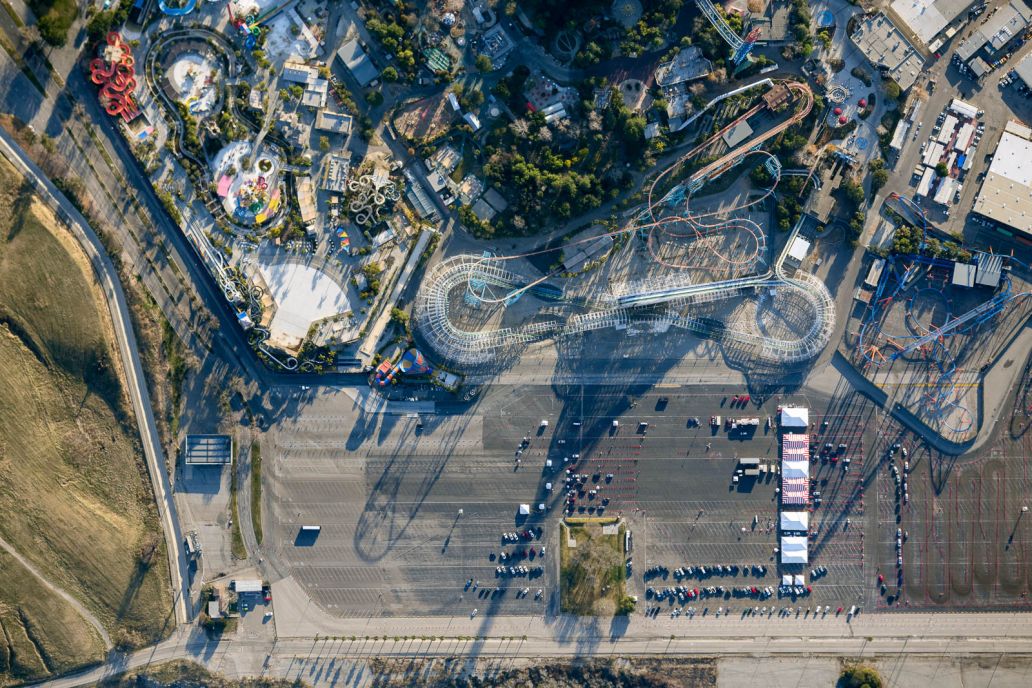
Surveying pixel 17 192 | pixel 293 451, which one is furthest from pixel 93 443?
pixel 17 192

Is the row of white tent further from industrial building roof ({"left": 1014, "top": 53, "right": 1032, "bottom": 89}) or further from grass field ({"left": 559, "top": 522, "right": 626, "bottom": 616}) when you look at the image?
industrial building roof ({"left": 1014, "top": 53, "right": 1032, "bottom": 89})

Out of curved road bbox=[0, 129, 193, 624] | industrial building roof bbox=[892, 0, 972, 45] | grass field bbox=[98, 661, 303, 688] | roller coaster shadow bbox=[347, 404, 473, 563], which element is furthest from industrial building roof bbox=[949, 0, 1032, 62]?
grass field bbox=[98, 661, 303, 688]

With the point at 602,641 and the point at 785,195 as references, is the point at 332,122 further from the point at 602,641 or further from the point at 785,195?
the point at 602,641

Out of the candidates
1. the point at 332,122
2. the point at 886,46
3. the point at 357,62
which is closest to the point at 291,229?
the point at 332,122

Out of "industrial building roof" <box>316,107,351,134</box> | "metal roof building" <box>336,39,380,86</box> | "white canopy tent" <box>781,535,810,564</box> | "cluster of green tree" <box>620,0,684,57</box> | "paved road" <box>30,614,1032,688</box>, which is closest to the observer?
"cluster of green tree" <box>620,0,684,57</box>

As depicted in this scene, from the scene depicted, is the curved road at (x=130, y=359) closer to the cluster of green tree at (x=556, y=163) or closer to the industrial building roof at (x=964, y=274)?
the cluster of green tree at (x=556, y=163)

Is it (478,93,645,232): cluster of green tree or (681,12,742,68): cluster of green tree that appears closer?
(478,93,645,232): cluster of green tree
